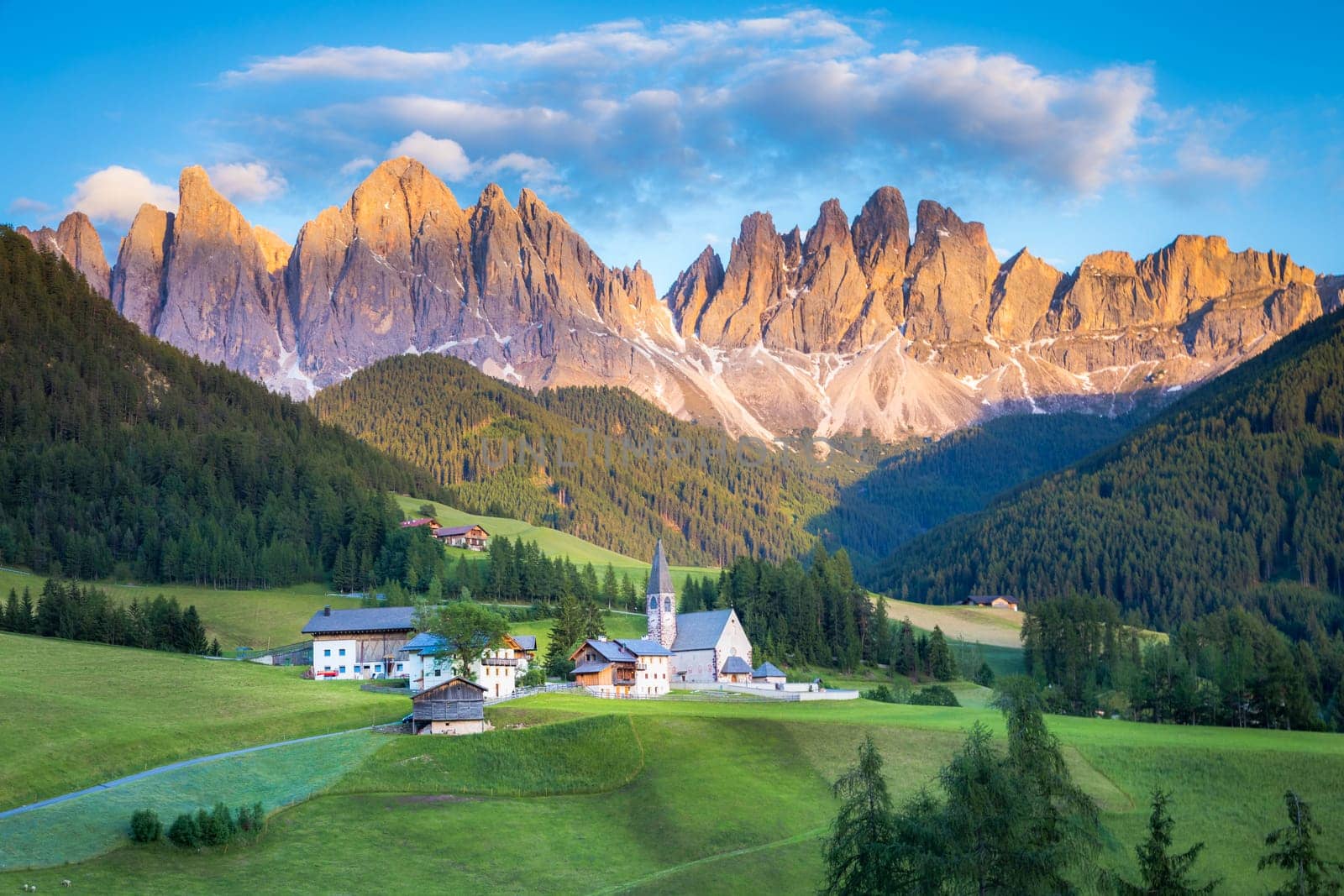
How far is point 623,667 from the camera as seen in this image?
108 metres

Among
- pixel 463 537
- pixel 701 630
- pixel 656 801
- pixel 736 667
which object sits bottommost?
pixel 656 801

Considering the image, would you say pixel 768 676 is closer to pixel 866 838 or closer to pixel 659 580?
pixel 659 580

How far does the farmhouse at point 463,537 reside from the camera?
180625mm

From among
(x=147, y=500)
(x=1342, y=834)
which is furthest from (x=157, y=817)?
(x=147, y=500)

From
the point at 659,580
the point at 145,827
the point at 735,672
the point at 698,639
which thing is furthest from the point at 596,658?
the point at 145,827

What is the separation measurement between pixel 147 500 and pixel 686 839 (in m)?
113

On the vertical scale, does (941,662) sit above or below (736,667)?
below

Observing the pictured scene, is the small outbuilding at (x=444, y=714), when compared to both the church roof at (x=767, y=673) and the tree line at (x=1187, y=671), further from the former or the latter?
the tree line at (x=1187, y=671)

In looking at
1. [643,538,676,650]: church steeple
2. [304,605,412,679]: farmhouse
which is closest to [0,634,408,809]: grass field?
[304,605,412,679]: farmhouse

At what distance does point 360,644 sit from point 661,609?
3012 cm

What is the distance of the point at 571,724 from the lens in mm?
77125

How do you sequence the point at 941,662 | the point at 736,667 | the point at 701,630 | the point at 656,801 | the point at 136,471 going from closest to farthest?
the point at 656,801 → the point at 736,667 → the point at 701,630 → the point at 941,662 → the point at 136,471

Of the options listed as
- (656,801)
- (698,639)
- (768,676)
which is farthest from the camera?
(698,639)

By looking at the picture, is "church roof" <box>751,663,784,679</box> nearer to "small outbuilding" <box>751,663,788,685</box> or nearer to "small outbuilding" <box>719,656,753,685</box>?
"small outbuilding" <box>751,663,788,685</box>
